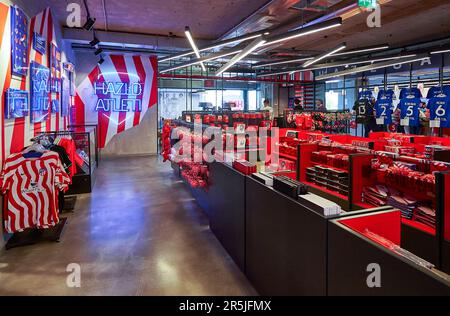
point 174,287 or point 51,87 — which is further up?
point 51,87

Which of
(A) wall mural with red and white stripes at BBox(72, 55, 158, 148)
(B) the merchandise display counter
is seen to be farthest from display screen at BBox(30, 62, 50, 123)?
(A) wall mural with red and white stripes at BBox(72, 55, 158, 148)

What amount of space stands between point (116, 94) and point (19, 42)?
7.67m

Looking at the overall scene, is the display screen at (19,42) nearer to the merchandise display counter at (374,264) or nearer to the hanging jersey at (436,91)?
the merchandise display counter at (374,264)

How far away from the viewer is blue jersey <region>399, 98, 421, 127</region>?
8430mm

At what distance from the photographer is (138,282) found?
3320 mm

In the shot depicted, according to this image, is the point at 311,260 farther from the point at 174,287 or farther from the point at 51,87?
the point at 51,87

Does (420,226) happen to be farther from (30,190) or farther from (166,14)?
(166,14)

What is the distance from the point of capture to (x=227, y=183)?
3.81 metres


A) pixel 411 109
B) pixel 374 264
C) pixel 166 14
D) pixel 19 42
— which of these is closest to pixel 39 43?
pixel 19 42

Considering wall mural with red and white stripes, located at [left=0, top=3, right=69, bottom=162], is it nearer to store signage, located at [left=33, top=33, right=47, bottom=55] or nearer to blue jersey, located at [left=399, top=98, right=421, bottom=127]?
store signage, located at [left=33, top=33, right=47, bottom=55]

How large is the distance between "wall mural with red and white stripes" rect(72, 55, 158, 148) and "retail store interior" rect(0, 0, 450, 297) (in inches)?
28.1
